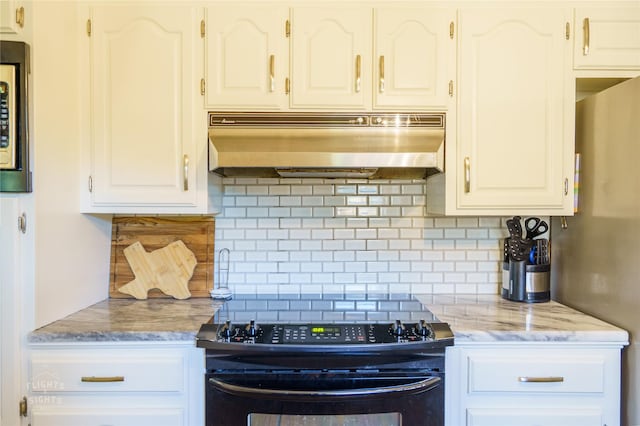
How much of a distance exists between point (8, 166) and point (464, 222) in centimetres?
201

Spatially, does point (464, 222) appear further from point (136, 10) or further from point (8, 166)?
point (8, 166)

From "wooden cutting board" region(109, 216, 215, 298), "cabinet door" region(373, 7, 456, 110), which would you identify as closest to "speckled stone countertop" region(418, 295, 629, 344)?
"cabinet door" region(373, 7, 456, 110)

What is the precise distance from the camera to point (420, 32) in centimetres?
168

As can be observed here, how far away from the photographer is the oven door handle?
4.35 ft

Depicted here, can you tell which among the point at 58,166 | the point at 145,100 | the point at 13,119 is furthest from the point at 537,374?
the point at 13,119

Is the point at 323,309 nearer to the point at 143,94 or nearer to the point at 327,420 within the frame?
the point at 327,420

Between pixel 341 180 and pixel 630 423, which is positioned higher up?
pixel 341 180

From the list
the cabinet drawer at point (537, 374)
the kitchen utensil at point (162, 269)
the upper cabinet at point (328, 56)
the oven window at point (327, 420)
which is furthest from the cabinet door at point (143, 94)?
the cabinet drawer at point (537, 374)

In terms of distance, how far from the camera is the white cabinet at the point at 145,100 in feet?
5.48

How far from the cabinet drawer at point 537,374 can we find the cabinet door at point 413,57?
3.52ft

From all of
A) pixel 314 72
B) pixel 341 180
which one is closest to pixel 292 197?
pixel 341 180

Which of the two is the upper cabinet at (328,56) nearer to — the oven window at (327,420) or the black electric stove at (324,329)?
the black electric stove at (324,329)

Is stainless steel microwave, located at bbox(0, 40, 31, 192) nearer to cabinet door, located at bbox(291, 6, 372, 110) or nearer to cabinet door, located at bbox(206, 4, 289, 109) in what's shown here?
cabinet door, located at bbox(206, 4, 289, 109)

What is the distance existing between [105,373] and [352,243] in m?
1.23
